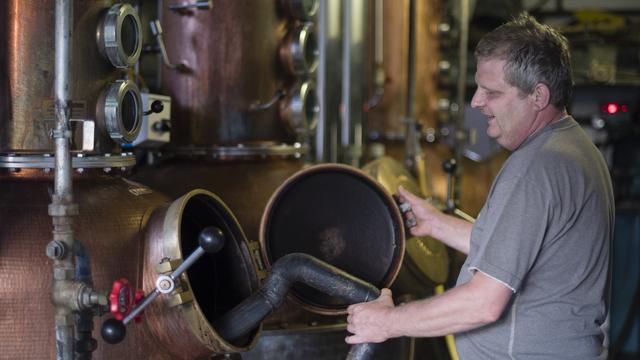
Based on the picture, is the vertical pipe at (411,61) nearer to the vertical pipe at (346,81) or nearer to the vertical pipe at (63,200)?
the vertical pipe at (346,81)

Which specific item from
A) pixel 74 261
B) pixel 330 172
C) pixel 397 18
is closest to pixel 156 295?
pixel 74 261

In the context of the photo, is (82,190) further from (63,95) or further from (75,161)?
(63,95)

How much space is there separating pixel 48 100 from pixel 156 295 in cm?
57

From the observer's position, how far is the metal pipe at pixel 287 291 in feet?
6.89

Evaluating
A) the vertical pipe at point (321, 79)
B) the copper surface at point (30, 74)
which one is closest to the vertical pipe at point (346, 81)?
the vertical pipe at point (321, 79)

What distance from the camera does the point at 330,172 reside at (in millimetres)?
2551

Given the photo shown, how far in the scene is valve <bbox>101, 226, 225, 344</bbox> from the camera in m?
1.74

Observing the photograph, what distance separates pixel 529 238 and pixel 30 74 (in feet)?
4.01

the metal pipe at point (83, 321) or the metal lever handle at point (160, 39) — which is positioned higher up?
the metal lever handle at point (160, 39)

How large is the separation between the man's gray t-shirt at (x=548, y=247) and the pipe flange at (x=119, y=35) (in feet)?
3.22

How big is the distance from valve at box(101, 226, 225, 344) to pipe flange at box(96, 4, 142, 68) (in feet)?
1.99

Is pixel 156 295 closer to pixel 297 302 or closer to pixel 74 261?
pixel 74 261

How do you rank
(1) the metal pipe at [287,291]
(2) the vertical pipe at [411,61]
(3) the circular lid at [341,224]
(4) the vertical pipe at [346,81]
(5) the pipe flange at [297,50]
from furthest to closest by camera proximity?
(2) the vertical pipe at [411,61]
(4) the vertical pipe at [346,81]
(5) the pipe flange at [297,50]
(3) the circular lid at [341,224]
(1) the metal pipe at [287,291]

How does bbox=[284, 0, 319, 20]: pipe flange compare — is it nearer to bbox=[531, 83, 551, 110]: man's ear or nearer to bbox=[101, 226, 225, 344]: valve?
bbox=[531, 83, 551, 110]: man's ear
